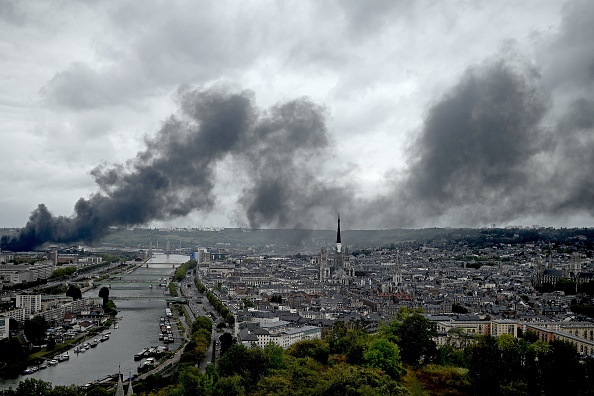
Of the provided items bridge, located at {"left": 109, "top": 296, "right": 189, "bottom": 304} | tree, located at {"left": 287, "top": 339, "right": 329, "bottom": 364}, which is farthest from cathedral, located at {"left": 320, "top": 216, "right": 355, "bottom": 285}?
tree, located at {"left": 287, "top": 339, "right": 329, "bottom": 364}

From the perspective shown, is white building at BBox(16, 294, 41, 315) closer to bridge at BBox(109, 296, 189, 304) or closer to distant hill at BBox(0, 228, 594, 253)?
bridge at BBox(109, 296, 189, 304)

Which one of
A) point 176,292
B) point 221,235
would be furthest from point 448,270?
point 221,235

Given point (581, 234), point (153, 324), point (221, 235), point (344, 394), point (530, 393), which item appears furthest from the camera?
point (221, 235)

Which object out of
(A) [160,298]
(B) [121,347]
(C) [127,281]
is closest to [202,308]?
(A) [160,298]

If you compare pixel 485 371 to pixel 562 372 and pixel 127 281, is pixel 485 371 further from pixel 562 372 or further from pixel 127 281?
pixel 127 281

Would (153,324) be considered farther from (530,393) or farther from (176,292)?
(530,393)
